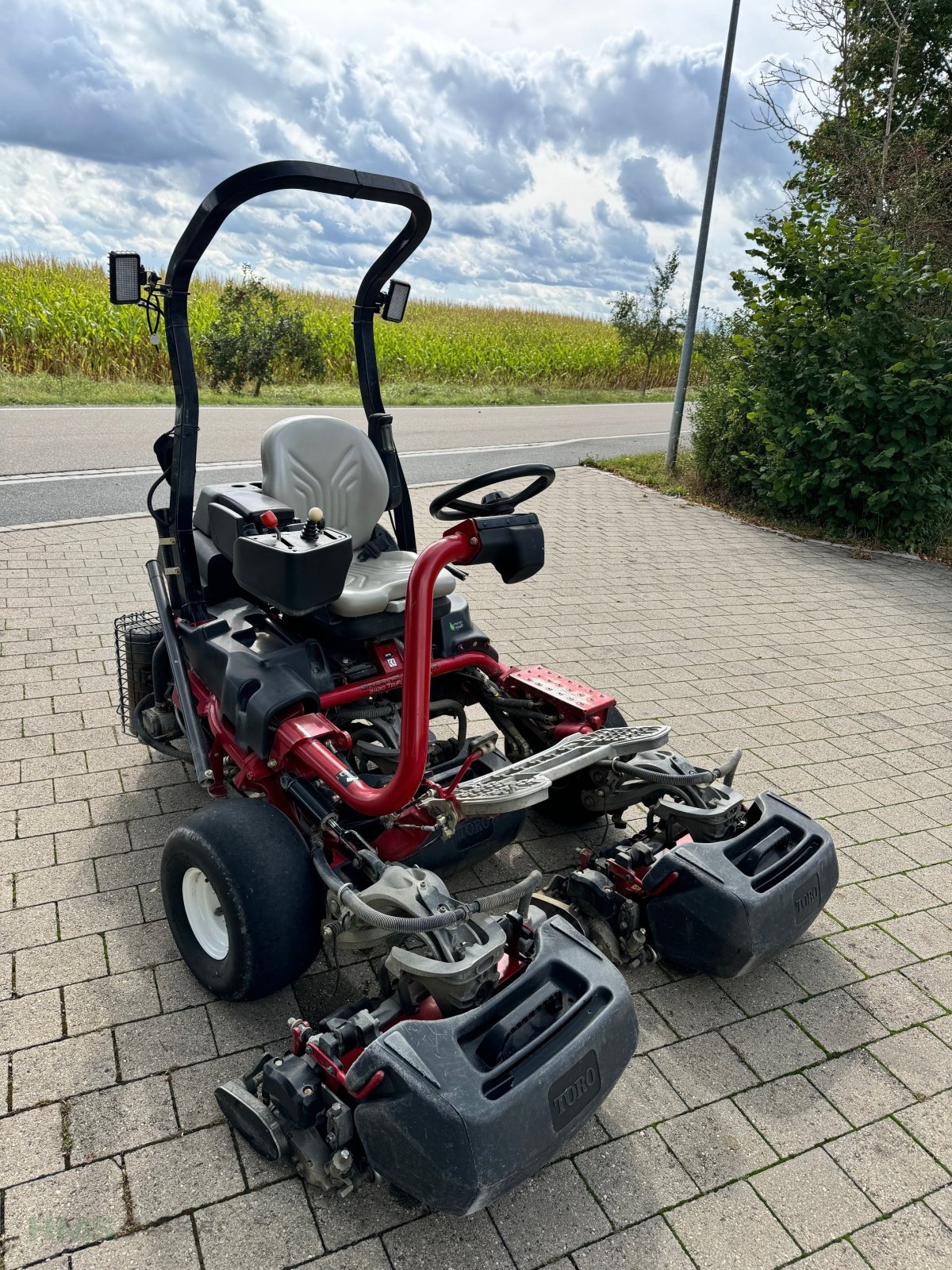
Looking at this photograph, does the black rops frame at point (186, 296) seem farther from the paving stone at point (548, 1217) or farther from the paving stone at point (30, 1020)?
the paving stone at point (548, 1217)

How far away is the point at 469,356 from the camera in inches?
957

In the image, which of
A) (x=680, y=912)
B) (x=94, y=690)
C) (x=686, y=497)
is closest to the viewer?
(x=680, y=912)

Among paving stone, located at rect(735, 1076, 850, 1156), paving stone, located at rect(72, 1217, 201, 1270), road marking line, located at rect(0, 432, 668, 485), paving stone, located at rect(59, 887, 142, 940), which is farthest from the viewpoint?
road marking line, located at rect(0, 432, 668, 485)

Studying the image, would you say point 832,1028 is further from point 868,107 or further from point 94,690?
point 868,107

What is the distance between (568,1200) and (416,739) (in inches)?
47.5

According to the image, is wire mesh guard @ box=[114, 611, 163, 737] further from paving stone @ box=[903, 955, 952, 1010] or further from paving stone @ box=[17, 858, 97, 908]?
paving stone @ box=[903, 955, 952, 1010]

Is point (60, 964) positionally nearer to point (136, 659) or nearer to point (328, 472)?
point (136, 659)

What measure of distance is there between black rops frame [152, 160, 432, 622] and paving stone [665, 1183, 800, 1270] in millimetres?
2533

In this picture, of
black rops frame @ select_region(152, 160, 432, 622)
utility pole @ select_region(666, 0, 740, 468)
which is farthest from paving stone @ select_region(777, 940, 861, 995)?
utility pole @ select_region(666, 0, 740, 468)

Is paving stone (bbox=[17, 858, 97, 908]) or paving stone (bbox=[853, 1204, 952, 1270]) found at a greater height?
paving stone (bbox=[17, 858, 97, 908])

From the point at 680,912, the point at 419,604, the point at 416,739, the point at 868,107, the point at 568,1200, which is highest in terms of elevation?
the point at 868,107

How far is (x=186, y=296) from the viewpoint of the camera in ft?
11.6

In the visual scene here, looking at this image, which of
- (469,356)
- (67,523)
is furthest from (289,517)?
(469,356)

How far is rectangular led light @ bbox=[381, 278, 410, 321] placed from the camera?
13.6ft
